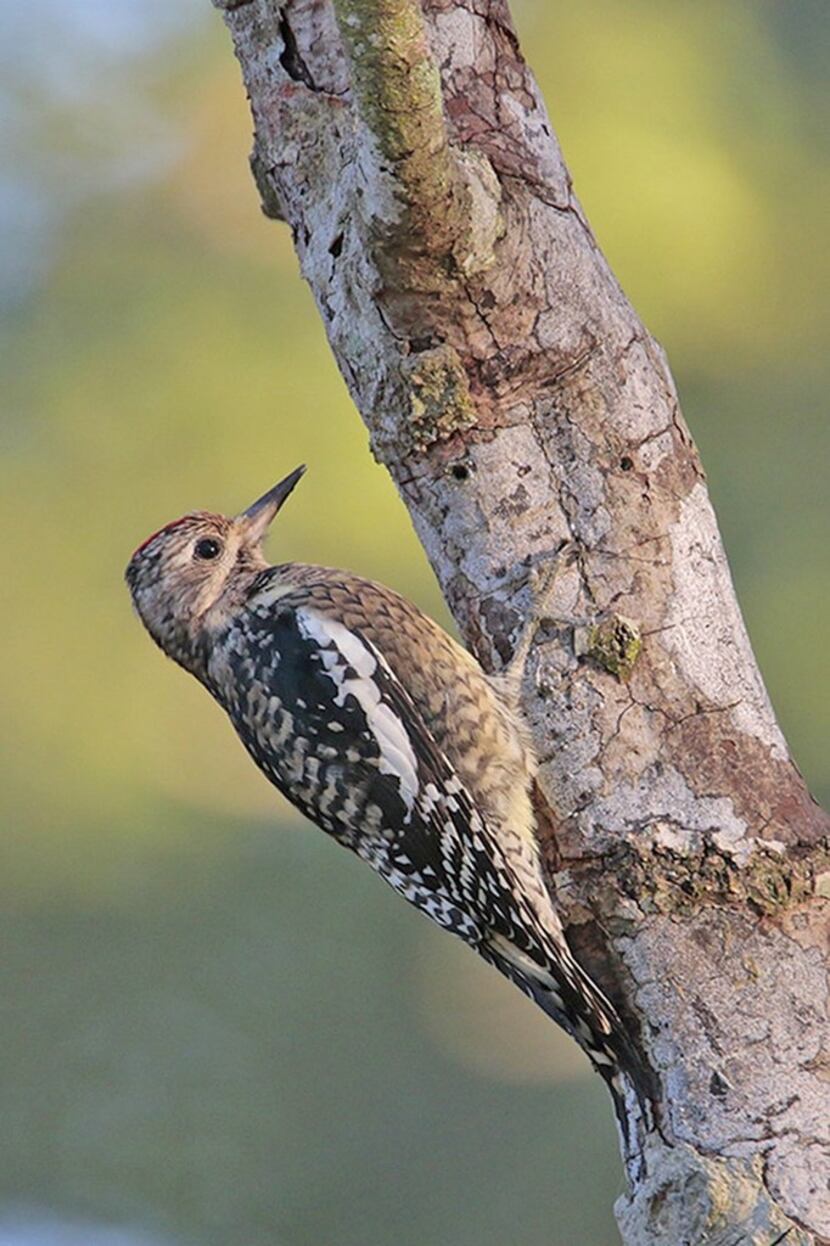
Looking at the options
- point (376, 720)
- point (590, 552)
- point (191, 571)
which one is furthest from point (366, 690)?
point (590, 552)

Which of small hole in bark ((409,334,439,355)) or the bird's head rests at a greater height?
small hole in bark ((409,334,439,355))

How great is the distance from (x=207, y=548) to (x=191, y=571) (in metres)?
0.06

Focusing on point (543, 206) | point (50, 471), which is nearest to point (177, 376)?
point (50, 471)

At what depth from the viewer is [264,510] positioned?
12.4ft

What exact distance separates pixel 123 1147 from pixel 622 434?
3.27 m

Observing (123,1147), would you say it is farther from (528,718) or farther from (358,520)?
(528,718)

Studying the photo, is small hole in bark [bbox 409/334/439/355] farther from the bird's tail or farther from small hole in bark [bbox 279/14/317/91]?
the bird's tail

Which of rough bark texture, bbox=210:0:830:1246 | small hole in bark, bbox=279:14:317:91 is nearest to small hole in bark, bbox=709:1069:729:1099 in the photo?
rough bark texture, bbox=210:0:830:1246

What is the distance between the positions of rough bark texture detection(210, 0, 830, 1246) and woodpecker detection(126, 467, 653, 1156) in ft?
0.51

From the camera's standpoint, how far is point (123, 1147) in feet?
16.9

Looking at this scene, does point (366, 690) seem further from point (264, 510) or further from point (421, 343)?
point (421, 343)

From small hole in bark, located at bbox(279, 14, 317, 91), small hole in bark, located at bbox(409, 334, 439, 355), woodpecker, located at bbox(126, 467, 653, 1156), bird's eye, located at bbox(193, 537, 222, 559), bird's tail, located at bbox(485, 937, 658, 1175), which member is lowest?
bird's tail, located at bbox(485, 937, 658, 1175)

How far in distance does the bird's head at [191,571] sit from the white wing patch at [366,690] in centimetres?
34

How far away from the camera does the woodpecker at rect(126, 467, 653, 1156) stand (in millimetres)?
2943
